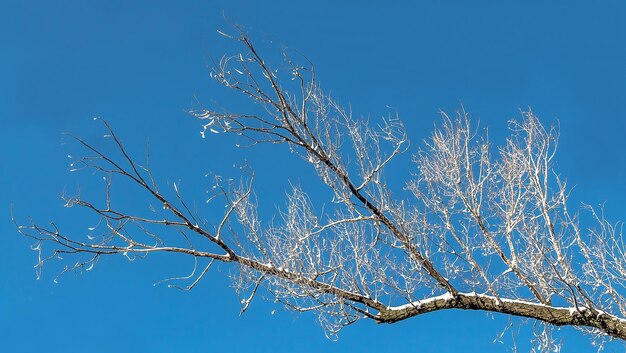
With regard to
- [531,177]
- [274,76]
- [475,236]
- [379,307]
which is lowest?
[379,307]

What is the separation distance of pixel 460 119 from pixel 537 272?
218cm

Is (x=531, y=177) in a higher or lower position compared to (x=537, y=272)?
higher

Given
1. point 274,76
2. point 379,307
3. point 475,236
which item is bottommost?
point 379,307

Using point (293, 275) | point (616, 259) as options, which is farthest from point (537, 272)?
point (293, 275)

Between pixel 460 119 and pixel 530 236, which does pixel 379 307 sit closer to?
pixel 530 236

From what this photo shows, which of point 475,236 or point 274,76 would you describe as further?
point 475,236

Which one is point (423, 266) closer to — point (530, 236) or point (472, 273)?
point (472, 273)

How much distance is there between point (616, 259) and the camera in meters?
8.16

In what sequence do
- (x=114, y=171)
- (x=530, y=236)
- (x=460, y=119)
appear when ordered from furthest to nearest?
(x=460, y=119)
(x=530, y=236)
(x=114, y=171)

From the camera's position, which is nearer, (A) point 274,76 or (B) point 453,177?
(A) point 274,76

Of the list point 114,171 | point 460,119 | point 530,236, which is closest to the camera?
point 114,171

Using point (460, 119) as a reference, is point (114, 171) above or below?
below

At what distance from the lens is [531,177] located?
8344 millimetres

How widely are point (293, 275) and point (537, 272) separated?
9.86 ft
